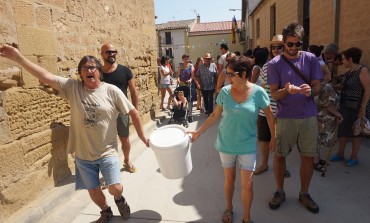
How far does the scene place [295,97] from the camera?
2922 millimetres

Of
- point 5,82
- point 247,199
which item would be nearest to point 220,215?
point 247,199

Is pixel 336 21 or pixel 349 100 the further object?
pixel 336 21

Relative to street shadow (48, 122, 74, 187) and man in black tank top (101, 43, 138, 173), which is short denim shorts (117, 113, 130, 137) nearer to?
man in black tank top (101, 43, 138, 173)

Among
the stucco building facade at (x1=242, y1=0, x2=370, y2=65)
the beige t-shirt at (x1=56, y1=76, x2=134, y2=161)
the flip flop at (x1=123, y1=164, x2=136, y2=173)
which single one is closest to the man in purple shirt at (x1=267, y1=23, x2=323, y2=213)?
the beige t-shirt at (x1=56, y1=76, x2=134, y2=161)

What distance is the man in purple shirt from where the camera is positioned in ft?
9.41

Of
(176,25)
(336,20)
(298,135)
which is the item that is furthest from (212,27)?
(298,135)

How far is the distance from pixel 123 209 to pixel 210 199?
3.38 feet

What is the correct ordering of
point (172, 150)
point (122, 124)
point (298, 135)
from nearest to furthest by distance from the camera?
point (172, 150)
point (298, 135)
point (122, 124)

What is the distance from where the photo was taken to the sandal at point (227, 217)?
2947 mm

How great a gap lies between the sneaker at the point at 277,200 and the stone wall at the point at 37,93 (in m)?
2.57

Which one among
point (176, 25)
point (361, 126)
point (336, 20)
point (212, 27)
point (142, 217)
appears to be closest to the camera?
point (142, 217)

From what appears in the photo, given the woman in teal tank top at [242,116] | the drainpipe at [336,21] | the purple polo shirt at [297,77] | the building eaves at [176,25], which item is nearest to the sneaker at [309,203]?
the woman in teal tank top at [242,116]

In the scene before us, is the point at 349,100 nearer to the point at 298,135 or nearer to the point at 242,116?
the point at 298,135

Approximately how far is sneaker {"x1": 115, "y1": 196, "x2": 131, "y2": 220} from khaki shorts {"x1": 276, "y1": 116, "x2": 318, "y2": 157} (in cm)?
171
